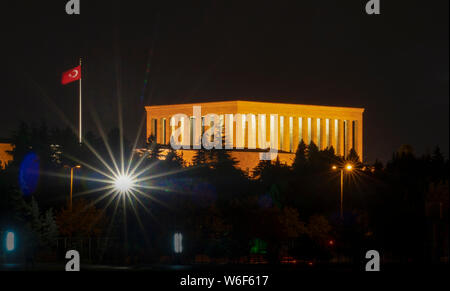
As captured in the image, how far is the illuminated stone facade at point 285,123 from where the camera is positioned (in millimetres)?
152000

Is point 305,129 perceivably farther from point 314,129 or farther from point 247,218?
point 247,218

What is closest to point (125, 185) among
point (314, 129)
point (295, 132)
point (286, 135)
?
point (286, 135)

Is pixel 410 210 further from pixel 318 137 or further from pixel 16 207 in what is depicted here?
pixel 318 137

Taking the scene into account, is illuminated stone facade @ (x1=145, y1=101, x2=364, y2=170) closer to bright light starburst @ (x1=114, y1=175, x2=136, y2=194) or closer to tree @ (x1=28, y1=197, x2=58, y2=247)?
bright light starburst @ (x1=114, y1=175, x2=136, y2=194)

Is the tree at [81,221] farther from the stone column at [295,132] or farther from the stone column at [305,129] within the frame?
the stone column at [305,129]

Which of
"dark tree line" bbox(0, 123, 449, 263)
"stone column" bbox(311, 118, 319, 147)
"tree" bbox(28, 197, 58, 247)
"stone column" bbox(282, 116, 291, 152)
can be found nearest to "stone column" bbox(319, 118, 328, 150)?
"stone column" bbox(311, 118, 319, 147)

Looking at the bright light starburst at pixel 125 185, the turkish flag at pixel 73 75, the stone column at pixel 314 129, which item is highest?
the stone column at pixel 314 129

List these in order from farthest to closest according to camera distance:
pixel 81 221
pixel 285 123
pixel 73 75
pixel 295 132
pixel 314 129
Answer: pixel 314 129 < pixel 295 132 < pixel 285 123 < pixel 73 75 < pixel 81 221

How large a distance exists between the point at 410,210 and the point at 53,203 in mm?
27220

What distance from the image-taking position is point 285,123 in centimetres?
15925

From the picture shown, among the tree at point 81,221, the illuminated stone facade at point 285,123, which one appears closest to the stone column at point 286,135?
the illuminated stone facade at point 285,123

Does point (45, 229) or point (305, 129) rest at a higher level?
point (305, 129)

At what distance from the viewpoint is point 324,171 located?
95.2m
